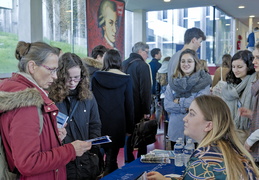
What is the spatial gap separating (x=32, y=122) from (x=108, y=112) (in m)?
1.85

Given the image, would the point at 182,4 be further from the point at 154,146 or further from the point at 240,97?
the point at 240,97

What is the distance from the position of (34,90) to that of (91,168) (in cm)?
97

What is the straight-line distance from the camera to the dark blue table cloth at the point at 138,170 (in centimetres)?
204

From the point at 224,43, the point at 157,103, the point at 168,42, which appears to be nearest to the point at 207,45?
the point at 168,42

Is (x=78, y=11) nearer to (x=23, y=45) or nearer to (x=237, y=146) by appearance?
(x=23, y=45)

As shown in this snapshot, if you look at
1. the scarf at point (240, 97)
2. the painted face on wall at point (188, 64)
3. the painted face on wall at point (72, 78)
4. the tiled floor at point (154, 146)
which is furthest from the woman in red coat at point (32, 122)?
the tiled floor at point (154, 146)

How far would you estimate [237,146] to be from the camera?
1466mm

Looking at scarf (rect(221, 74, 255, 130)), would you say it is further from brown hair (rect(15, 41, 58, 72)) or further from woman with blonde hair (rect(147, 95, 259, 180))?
brown hair (rect(15, 41, 58, 72))

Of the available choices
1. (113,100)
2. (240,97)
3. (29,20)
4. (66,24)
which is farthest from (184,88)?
(66,24)

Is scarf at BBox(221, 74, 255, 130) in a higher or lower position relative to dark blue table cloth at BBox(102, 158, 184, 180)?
higher

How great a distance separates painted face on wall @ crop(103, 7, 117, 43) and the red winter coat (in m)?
5.87

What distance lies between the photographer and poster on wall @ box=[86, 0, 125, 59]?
6816 mm

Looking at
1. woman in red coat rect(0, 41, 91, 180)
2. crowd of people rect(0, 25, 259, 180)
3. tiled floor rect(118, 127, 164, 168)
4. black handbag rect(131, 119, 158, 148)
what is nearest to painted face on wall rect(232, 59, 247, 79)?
crowd of people rect(0, 25, 259, 180)

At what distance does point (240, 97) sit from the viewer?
9.49ft
